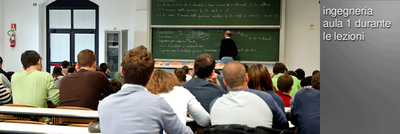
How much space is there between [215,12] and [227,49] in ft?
3.35

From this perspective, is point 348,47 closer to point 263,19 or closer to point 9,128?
point 9,128

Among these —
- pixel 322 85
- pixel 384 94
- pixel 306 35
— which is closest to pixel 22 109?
pixel 322 85

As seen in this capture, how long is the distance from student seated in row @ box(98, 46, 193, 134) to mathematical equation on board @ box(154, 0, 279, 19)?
641 cm

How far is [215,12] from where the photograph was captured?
776cm

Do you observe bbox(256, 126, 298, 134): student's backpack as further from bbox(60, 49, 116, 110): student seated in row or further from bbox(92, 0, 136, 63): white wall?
bbox(92, 0, 136, 63): white wall

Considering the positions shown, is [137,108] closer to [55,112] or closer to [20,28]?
[55,112]

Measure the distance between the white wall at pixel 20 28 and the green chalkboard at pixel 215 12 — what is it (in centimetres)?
425

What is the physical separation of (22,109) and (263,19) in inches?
239

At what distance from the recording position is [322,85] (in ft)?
4.81

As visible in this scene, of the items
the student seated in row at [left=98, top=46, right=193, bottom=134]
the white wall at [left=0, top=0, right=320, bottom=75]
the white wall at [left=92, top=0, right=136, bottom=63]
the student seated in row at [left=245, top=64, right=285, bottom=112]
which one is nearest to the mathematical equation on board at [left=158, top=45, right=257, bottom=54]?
the white wall at [left=0, top=0, right=320, bottom=75]

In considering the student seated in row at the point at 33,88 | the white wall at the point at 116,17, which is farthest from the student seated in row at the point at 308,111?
the white wall at the point at 116,17

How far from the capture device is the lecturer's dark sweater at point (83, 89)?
9.07 ft

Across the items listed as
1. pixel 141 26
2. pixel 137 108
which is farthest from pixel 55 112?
→ pixel 141 26

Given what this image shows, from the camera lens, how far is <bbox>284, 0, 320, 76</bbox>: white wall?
7645 millimetres
